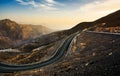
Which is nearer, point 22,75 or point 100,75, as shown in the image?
point 100,75

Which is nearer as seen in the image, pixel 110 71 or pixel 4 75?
pixel 110 71

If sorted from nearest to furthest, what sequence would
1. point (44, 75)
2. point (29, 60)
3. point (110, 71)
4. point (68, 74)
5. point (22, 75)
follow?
1. point (110, 71)
2. point (68, 74)
3. point (44, 75)
4. point (22, 75)
5. point (29, 60)

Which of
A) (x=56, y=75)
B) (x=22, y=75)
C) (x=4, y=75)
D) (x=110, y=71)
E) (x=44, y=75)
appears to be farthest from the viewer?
(x=4, y=75)

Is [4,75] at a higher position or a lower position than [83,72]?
lower

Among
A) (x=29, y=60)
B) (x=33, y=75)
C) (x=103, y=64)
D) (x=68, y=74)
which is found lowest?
(x=29, y=60)

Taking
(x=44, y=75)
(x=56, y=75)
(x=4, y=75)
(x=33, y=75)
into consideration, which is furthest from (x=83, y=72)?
(x=4, y=75)

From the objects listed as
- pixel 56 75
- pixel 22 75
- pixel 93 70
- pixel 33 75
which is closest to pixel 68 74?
pixel 56 75

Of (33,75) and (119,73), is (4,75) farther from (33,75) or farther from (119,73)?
(119,73)

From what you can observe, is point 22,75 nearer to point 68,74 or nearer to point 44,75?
point 44,75

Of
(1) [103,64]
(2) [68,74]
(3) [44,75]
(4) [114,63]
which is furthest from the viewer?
(3) [44,75]
